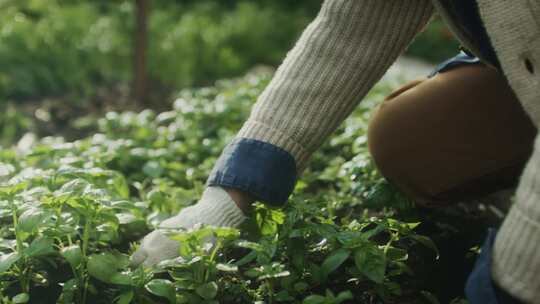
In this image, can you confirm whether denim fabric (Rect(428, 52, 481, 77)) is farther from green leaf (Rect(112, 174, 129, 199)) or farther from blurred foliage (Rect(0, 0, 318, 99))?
blurred foliage (Rect(0, 0, 318, 99))

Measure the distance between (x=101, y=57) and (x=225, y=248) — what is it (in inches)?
118

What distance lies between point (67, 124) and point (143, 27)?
0.57 metres

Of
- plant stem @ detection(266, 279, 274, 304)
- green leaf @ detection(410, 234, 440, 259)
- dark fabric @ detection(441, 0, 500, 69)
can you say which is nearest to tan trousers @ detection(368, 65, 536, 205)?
green leaf @ detection(410, 234, 440, 259)

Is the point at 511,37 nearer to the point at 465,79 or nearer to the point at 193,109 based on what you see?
the point at 465,79

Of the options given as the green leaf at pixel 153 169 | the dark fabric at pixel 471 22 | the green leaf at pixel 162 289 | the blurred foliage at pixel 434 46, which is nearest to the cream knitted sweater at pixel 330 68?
the dark fabric at pixel 471 22

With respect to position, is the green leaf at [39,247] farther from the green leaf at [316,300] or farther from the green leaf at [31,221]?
the green leaf at [316,300]

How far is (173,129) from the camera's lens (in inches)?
118

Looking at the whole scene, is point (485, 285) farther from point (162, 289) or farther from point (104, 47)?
point (104, 47)

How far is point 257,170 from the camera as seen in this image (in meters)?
1.76

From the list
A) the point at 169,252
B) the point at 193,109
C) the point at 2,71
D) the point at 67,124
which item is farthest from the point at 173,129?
the point at 2,71

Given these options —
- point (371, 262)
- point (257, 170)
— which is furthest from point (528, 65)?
point (257, 170)

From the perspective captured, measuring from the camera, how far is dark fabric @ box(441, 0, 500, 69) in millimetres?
1633

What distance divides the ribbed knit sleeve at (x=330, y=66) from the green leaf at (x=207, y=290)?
1.09 ft

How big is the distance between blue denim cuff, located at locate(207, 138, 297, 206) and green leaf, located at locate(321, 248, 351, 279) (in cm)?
20
